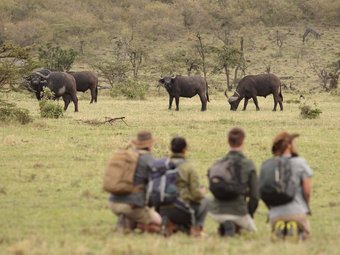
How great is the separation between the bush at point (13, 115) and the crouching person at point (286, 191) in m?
14.1

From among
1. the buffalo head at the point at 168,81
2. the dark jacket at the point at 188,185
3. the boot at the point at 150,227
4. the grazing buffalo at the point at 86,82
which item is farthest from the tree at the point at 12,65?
the dark jacket at the point at 188,185

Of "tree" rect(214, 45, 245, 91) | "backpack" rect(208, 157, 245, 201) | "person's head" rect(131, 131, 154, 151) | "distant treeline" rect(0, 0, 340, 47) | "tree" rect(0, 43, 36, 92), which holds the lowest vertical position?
"backpack" rect(208, 157, 245, 201)

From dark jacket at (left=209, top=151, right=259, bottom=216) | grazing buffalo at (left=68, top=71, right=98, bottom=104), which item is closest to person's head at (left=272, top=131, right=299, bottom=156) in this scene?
dark jacket at (left=209, top=151, right=259, bottom=216)

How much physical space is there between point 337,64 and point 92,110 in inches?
1236

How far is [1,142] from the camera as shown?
A: 715 inches

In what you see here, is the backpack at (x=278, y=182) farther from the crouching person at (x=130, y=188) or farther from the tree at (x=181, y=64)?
the tree at (x=181, y=64)

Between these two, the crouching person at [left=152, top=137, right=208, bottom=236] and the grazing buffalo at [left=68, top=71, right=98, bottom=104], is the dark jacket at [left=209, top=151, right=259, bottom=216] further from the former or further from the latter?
the grazing buffalo at [left=68, top=71, right=98, bottom=104]

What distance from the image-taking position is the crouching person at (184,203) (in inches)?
366

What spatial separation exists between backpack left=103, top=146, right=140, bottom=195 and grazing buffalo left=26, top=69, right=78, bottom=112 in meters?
19.4

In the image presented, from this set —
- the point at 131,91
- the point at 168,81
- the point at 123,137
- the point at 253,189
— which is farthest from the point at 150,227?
the point at 131,91

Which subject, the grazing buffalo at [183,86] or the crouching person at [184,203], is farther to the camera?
the grazing buffalo at [183,86]

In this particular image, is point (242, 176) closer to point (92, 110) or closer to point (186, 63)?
point (92, 110)

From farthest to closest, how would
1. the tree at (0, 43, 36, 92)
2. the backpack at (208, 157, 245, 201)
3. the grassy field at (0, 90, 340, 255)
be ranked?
the tree at (0, 43, 36, 92), the backpack at (208, 157, 245, 201), the grassy field at (0, 90, 340, 255)

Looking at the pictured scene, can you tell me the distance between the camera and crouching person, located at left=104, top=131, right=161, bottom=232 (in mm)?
9328
